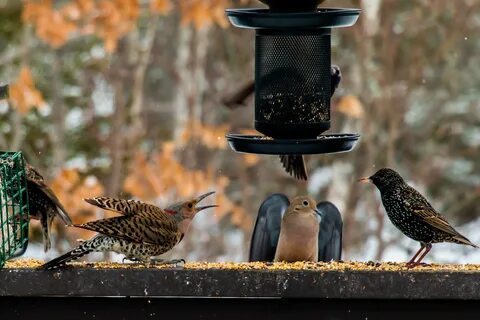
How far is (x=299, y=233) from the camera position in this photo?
Answer: 186 inches

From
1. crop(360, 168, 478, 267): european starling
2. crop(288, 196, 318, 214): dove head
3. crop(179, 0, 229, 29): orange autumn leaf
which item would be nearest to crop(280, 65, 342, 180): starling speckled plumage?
crop(288, 196, 318, 214): dove head

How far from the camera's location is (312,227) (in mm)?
4762

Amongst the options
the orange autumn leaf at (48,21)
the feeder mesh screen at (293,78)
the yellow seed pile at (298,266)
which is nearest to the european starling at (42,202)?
the yellow seed pile at (298,266)

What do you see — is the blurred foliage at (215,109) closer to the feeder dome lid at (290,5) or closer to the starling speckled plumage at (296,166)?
the starling speckled plumage at (296,166)

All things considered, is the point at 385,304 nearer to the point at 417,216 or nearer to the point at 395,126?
the point at 417,216

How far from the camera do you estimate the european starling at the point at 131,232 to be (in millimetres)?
3928

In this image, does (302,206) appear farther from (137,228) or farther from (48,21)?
(48,21)

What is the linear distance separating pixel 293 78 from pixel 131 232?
949mm

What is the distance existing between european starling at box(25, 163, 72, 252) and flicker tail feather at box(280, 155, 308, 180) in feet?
3.22

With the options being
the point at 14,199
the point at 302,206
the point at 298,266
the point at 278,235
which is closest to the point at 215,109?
the point at 278,235

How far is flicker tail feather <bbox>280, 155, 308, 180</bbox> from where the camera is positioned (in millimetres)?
4980

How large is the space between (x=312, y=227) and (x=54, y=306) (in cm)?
130

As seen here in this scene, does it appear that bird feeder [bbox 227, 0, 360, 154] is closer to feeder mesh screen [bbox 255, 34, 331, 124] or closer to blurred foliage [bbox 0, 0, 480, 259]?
feeder mesh screen [bbox 255, 34, 331, 124]

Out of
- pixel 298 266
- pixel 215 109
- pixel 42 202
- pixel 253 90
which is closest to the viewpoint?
pixel 298 266
